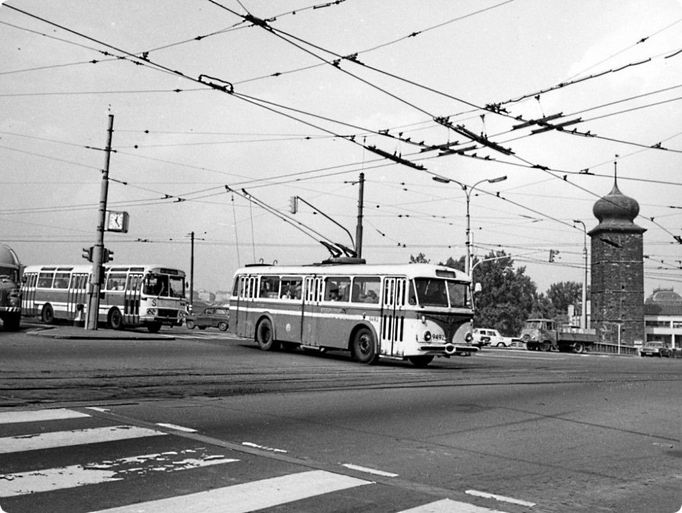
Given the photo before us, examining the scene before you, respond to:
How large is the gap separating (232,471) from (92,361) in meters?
10.1

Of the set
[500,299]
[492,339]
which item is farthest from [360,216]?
[500,299]

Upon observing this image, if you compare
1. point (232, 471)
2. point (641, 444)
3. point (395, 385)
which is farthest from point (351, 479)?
point (395, 385)

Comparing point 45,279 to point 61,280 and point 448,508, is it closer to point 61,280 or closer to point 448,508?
point 61,280

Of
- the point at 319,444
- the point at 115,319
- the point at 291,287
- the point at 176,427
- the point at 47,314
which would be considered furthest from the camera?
the point at 47,314

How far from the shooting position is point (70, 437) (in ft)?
23.2

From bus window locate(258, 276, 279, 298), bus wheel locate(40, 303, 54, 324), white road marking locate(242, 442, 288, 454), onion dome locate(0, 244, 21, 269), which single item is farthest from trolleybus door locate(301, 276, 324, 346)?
bus wheel locate(40, 303, 54, 324)

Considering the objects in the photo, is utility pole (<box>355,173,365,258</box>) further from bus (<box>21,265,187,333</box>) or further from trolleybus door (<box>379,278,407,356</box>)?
trolleybus door (<box>379,278,407,356</box>)

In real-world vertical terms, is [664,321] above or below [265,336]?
above

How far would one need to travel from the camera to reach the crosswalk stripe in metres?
4.95

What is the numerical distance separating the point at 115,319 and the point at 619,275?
8204 cm

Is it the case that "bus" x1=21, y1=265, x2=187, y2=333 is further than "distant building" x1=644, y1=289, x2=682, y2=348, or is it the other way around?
"distant building" x1=644, y1=289, x2=682, y2=348

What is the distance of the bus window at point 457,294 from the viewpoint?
64.6 feet

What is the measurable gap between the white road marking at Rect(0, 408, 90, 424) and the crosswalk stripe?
3390 millimetres

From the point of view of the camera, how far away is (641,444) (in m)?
8.43
